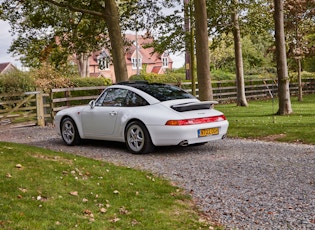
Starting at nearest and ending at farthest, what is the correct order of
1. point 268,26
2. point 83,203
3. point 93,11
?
1. point 83,203
2. point 93,11
3. point 268,26

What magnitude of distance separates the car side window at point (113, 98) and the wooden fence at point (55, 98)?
4704 millimetres

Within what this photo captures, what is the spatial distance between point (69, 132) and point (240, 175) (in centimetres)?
553

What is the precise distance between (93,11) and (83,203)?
12500 millimetres

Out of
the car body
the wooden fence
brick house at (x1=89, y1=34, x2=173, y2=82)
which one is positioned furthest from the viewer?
brick house at (x1=89, y1=34, x2=173, y2=82)

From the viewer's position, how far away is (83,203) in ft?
19.1

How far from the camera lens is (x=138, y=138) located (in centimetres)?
1016

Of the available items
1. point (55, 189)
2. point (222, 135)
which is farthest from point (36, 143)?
point (55, 189)

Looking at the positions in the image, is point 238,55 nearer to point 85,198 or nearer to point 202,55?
point 202,55

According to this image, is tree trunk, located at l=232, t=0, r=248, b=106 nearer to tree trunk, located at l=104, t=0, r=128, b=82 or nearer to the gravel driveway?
tree trunk, located at l=104, t=0, r=128, b=82

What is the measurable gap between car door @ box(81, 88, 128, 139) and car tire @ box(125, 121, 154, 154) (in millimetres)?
532

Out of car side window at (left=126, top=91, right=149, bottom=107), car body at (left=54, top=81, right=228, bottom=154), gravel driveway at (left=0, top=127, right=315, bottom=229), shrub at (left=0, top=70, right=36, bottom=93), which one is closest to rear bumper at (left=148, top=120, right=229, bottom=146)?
car body at (left=54, top=81, right=228, bottom=154)

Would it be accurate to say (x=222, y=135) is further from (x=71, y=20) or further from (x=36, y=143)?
(x=71, y=20)

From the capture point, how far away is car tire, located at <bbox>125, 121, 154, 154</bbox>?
996 centimetres

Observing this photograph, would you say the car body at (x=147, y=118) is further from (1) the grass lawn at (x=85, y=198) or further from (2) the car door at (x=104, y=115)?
(1) the grass lawn at (x=85, y=198)
